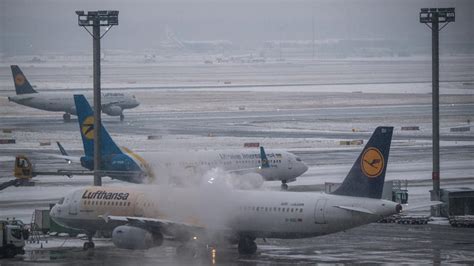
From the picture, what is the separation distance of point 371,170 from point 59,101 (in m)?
111

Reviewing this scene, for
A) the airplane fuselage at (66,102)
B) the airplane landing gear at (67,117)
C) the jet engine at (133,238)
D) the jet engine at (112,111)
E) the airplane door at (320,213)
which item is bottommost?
the jet engine at (133,238)

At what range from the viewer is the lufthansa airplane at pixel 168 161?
85.8 meters

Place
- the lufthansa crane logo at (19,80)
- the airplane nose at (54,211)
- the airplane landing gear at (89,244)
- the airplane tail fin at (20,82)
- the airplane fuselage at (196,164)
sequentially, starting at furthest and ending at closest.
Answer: the lufthansa crane logo at (19,80) → the airplane tail fin at (20,82) → the airplane fuselage at (196,164) → the airplane nose at (54,211) → the airplane landing gear at (89,244)

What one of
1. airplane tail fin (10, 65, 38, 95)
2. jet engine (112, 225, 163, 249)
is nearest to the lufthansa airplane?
jet engine (112, 225, 163, 249)

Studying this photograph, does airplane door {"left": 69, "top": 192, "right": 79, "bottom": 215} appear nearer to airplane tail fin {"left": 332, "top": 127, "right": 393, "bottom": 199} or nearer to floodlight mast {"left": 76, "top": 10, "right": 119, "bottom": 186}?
floodlight mast {"left": 76, "top": 10, "right": 119, "bottom": 186}

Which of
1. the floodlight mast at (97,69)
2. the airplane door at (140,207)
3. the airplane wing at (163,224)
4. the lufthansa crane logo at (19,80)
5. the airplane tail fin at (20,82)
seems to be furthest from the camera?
the lufthansa crane logo at (19,80)

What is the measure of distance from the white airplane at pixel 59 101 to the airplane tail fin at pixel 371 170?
106510 mm

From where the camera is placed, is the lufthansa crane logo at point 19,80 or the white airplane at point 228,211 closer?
the white airplane at point 228,211

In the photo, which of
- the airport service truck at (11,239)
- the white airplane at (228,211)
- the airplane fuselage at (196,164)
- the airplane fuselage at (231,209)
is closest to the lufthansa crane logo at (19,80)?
the airplane fuselage at (196,164)

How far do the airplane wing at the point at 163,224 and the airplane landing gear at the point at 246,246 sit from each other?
224cm

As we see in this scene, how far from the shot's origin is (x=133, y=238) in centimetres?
6006

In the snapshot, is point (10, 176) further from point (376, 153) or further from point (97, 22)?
point (376, 153)

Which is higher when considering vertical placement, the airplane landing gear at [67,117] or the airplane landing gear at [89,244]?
the airplane landing gear at [67,117]

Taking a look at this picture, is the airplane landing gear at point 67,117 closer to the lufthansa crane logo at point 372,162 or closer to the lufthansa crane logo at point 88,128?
the lufthansa crane logo at point 88,128
